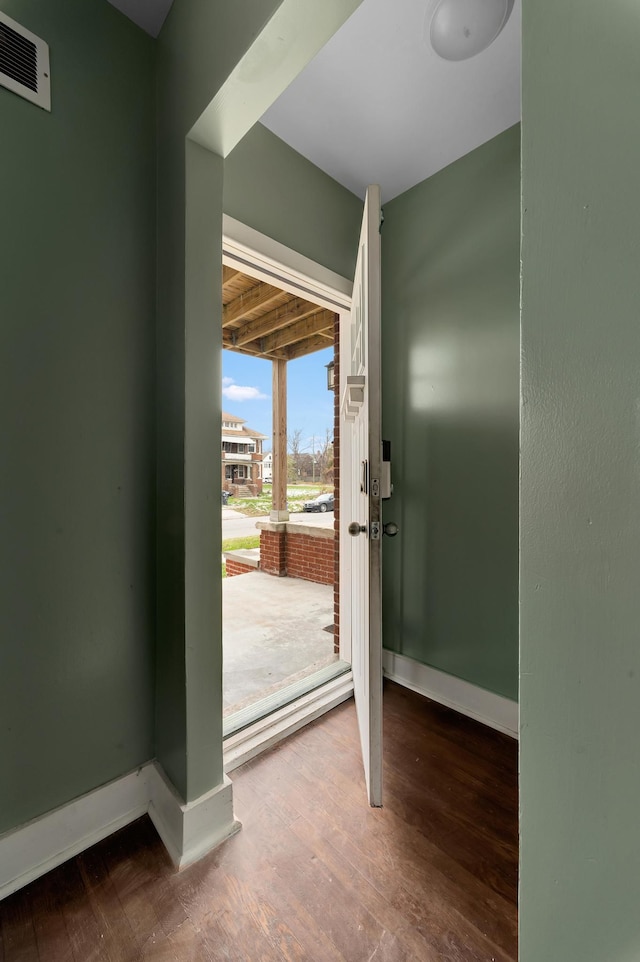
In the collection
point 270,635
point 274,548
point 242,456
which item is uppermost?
point 242,456

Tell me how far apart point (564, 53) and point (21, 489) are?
1369 mm

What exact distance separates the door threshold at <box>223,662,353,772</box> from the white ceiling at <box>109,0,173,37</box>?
2.55 metres

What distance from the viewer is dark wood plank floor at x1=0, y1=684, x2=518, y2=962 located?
37.9 inches

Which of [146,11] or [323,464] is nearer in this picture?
[146,11]

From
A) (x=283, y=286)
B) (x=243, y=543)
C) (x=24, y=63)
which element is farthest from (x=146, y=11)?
(x=243, y=543)

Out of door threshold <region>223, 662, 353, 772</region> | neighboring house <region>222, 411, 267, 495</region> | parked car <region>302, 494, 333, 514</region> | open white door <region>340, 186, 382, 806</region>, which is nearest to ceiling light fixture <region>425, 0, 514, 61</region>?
open white door <region>340, 186, 382, 806</region>

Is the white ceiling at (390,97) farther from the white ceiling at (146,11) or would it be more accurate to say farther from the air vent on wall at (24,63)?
the air vent on wall at (24,63)

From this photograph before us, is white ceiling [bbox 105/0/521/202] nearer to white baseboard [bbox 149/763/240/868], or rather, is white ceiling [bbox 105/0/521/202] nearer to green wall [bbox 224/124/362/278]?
green wall [bbox 224/124/362/278]

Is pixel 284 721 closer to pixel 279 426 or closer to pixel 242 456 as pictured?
pixel 279 426

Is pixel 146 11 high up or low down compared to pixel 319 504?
up

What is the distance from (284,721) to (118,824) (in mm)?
691

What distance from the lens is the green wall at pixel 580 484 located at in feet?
1.24

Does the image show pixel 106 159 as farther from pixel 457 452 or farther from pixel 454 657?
pixel 454 657

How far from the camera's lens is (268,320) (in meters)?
3.95
